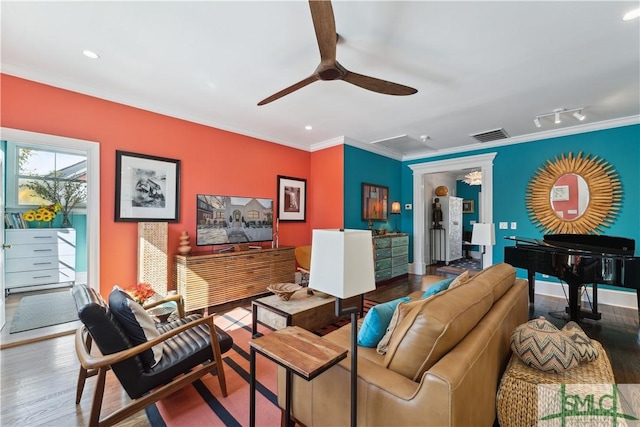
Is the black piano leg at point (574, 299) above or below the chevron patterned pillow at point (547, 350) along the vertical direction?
below

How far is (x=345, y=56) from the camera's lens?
2307 millimetres

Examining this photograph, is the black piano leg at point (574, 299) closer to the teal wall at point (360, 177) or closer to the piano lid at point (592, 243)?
the piano lid at point (592, 243)

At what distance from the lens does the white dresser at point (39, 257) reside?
13.6 ft

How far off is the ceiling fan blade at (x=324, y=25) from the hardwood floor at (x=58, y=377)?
2.61 metres

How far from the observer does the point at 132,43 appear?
2148mm

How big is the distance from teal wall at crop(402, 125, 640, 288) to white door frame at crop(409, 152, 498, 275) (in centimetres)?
9

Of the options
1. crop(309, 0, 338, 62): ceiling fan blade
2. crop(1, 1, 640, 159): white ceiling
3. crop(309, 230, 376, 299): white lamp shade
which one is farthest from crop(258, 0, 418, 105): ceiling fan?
crop(309, 230, 376, 299): white lamp shade

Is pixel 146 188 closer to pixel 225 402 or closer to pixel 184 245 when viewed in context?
Answer: pixel 184 245

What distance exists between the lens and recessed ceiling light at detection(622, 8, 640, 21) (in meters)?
1.79

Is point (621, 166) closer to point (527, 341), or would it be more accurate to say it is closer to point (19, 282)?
point (527, 341)

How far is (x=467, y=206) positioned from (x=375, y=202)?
193 inches

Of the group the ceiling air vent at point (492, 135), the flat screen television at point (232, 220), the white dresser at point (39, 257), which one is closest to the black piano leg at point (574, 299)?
the ceiling air vent at point (492, 135)

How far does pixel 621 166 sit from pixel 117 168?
668 centimetres

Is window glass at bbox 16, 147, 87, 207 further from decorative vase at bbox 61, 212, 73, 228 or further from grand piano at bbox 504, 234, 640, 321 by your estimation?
grand piano at bbox 504, 234, 640, 321
